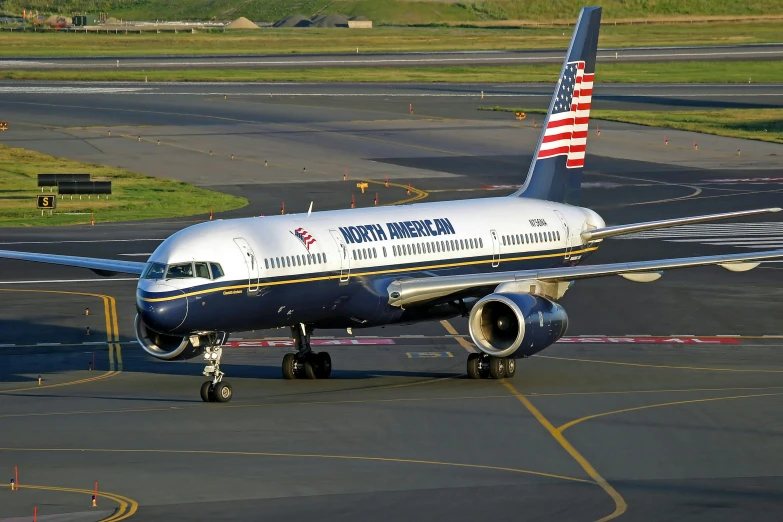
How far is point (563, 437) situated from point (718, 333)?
17371mm

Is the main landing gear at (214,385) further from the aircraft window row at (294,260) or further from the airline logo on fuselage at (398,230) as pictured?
the airline logo on fuselage at (398,230)

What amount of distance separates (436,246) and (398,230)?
1.47 meters

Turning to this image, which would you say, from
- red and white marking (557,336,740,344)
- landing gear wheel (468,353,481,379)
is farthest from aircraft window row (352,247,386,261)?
red and white marking (557,336,740,344)

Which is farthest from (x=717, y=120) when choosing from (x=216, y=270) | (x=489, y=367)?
(x=216, y=270)

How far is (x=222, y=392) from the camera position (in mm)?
37969

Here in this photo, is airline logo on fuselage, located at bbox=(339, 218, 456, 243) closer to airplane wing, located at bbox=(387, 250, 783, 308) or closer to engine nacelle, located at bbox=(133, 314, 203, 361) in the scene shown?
airplane wing, located at bbox=(387, 250, 783, 308)

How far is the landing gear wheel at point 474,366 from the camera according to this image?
137 ft

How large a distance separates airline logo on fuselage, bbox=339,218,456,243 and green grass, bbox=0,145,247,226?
37429 millimetres

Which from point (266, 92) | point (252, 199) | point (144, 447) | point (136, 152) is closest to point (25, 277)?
point (252, 199)

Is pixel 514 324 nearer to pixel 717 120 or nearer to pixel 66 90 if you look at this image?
pixel 717 120

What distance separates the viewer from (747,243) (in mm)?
67688

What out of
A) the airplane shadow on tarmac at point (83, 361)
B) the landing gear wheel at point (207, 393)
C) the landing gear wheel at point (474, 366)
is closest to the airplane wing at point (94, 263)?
the airplane shadow on tarmac at point (83, 361)

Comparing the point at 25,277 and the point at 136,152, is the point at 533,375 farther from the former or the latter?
the point at 136,152

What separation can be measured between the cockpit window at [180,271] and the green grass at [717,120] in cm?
8206
